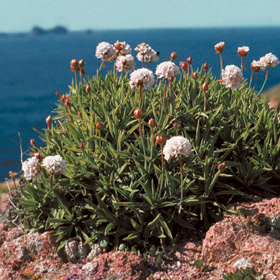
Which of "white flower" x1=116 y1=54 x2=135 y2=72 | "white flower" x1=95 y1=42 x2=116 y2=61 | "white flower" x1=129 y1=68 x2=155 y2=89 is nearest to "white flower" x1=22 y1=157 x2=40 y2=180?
"white flower" x1=129 y1=68 x2=155 y2=89

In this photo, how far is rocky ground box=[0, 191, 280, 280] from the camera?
8.36 feet

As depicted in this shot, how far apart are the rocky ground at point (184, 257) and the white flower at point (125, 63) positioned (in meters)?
1.88

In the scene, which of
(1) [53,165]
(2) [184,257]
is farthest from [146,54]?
(2) [184,257]

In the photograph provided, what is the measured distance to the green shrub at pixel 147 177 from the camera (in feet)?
9.60

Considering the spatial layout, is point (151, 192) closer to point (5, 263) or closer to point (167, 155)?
point (167, 155)

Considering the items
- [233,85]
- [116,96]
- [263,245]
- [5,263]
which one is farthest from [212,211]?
[5,263]

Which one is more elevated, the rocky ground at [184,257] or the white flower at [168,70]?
the white flower at [168,70]

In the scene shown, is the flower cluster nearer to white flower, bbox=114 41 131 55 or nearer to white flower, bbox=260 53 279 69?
white flower, bbox=114 41 131 55

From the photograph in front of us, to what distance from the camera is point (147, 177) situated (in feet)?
9.91

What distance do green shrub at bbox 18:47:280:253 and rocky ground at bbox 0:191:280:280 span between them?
139 millimetres

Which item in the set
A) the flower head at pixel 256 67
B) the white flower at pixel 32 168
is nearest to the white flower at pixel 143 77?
the white flower at pixel 32 168

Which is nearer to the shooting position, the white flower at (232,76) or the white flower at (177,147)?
the white flower at (177,147)

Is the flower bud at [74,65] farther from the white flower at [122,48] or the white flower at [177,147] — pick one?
the white flower at [177,147]

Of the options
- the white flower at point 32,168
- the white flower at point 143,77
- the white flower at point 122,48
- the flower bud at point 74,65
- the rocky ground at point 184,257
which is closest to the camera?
the rocky ground at point 184,257
